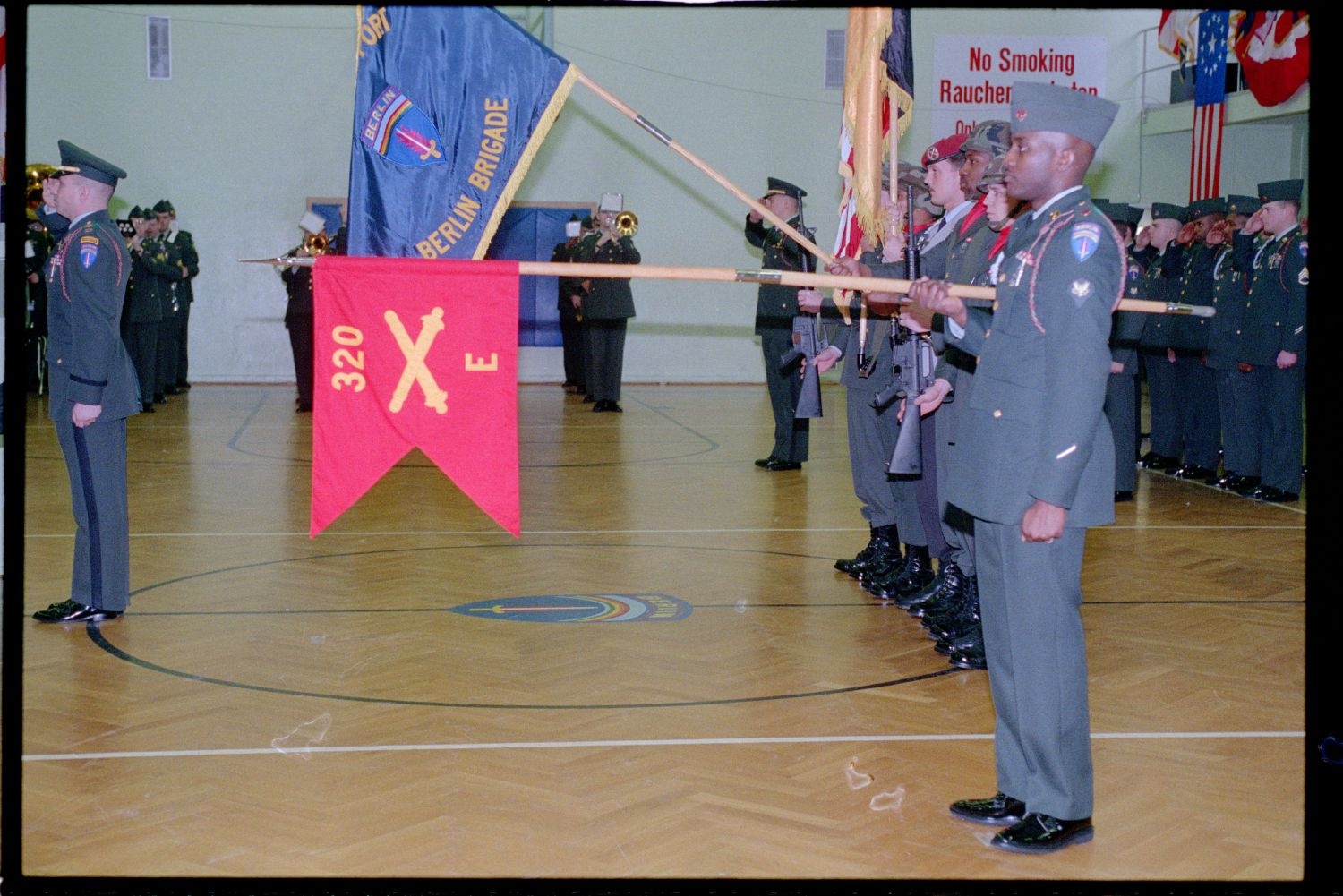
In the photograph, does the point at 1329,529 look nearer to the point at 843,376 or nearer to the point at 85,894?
the point at 85,894

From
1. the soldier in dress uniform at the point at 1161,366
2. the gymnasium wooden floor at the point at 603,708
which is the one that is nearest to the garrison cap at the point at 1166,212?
the soldier in dress uniform at the point at 1161,366

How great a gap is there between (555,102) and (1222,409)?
6941mm

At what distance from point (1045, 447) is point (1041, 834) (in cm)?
98

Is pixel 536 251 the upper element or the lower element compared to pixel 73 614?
upper

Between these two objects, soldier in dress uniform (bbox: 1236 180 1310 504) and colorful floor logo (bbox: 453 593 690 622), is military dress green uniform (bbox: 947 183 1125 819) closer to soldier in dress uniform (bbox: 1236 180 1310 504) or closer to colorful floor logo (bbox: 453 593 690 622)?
colorful floor logo (bbox: 453 593 690 622)

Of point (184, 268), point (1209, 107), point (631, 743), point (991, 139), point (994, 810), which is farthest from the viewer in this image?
point (1209, 107)

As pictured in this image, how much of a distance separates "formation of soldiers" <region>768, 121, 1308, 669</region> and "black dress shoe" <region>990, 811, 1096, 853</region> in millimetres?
1177

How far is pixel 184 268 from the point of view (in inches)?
621

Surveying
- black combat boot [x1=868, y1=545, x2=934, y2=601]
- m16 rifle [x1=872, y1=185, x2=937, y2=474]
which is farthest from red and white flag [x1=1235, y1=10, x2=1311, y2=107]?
m16 rifle [x1=872, y1=185, x2=937, y2=474]

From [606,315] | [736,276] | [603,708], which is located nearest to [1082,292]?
[736,276]

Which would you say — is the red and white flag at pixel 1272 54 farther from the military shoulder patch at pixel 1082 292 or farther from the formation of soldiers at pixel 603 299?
the military shoulder patch at pixel 1082 292

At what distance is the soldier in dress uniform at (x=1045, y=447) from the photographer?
11.1 ft

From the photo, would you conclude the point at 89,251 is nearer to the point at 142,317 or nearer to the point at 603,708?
the point at 603,708

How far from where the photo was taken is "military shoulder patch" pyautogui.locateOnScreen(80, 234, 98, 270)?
17.7 ft
